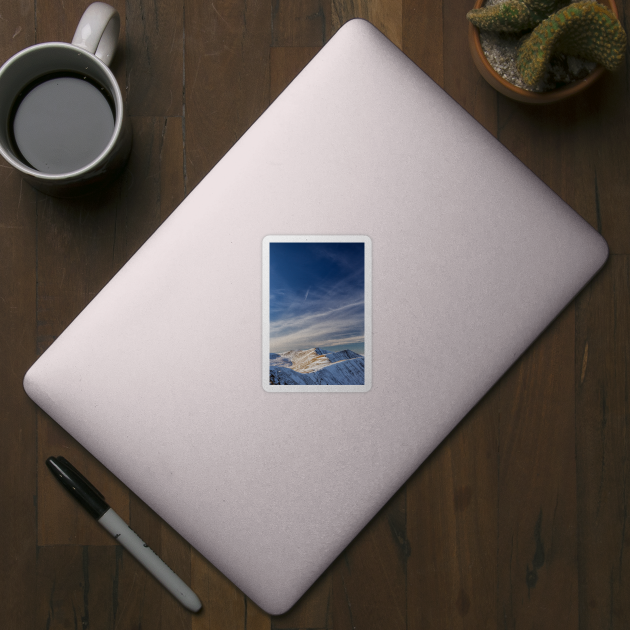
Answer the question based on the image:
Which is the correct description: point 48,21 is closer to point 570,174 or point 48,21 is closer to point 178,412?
point 178,412

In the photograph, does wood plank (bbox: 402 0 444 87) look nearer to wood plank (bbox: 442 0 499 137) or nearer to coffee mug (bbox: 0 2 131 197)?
wood plank (bbox: 442 0 499 137)

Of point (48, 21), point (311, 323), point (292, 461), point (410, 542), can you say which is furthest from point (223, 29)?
point (410, 542)

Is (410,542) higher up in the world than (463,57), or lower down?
lower down

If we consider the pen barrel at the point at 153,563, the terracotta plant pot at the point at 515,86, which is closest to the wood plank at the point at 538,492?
the terracotta plant pot at the point at 515,86

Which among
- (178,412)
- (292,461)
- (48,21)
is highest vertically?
(48,21)

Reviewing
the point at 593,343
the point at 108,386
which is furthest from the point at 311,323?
the point at 593,343

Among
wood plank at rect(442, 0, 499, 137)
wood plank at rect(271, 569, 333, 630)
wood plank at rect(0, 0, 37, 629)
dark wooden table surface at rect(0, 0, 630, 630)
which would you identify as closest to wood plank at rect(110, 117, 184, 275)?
dark wooden table surface at rect(0, 0, 630, 630)

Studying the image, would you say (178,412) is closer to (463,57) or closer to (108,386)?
(108,386)
